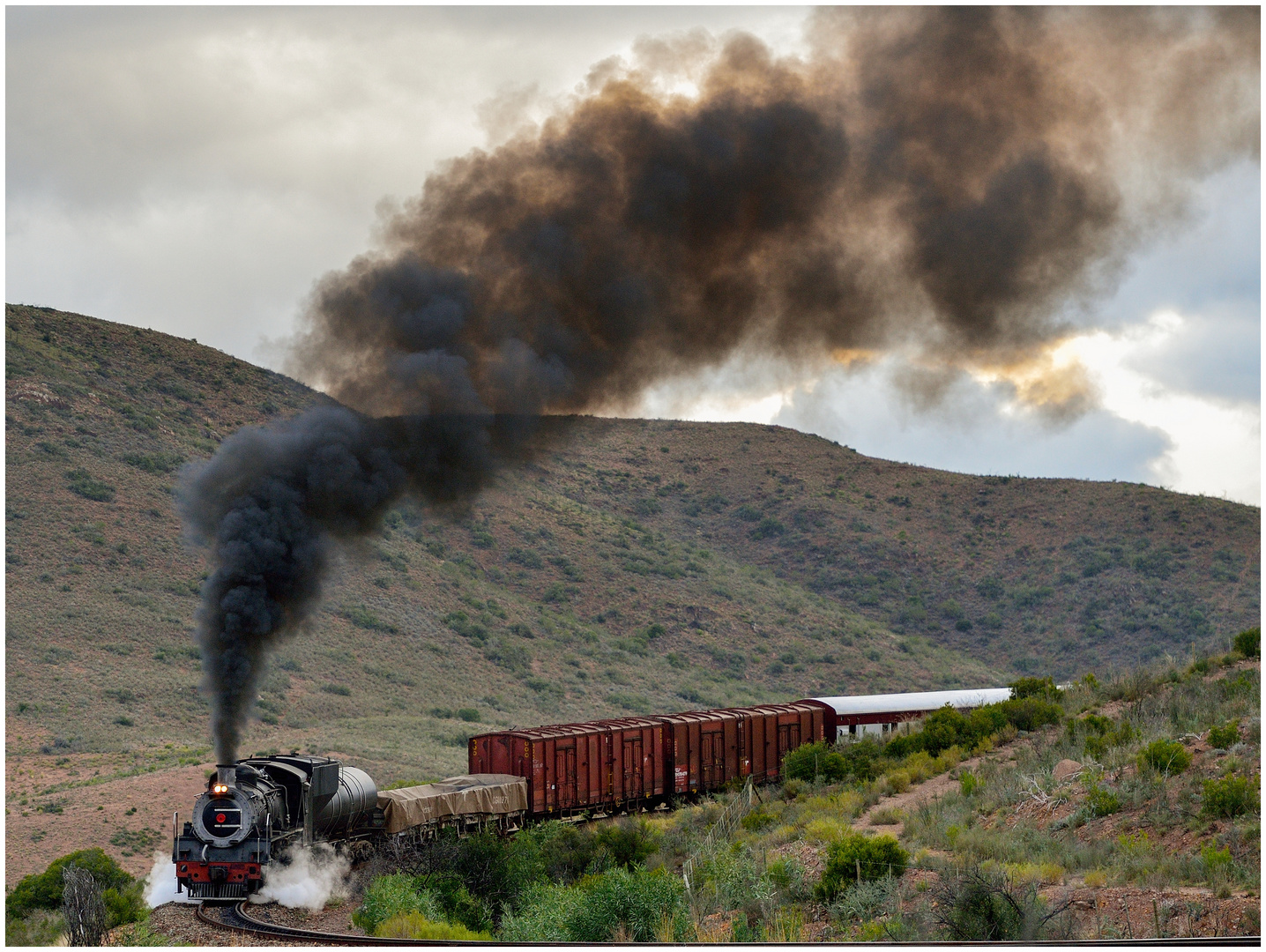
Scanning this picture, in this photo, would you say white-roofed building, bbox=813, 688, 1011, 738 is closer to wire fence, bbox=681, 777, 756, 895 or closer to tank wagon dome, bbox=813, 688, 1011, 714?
tank wagon dome, bbox=813, 688, 1011, 714

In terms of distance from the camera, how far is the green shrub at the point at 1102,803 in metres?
18.7

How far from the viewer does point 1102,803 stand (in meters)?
18.8

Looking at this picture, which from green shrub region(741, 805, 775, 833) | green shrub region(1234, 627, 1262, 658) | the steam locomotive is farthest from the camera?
green shrub region(1234, 627, 1262, 658)

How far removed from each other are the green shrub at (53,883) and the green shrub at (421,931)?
8285 millimetres

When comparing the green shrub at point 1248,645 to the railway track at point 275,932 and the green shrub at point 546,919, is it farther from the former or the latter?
the railway track at point 275,932

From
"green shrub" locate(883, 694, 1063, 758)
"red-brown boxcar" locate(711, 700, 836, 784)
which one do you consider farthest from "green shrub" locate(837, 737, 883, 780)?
"red-brown boxcar" locate(711, 700, 836, 784)

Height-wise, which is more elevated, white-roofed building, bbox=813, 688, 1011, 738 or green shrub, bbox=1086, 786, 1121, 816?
white-roofed building, bbox=813, 688, 1011, 738

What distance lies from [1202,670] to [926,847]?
1376 cm

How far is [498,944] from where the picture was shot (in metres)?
13.7

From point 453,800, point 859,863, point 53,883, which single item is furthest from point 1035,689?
point 53,883

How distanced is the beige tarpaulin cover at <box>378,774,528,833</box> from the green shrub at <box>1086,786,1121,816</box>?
12268 millimetres

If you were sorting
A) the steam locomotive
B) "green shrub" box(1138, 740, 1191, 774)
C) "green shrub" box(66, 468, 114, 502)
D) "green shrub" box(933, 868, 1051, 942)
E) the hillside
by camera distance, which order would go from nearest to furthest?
"green shrub" box(933, 868, 1051, 942), the steam locomotive, "green shrub" box(1138, 740, 1191, 774), the hillside, "green shrub" box(66, 468, 114, 502)

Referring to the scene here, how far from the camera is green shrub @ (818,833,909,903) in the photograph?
16.6 meters

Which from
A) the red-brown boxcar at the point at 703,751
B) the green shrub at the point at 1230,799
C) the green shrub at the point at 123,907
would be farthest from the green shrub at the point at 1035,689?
the green shrub at the point at 123,907
